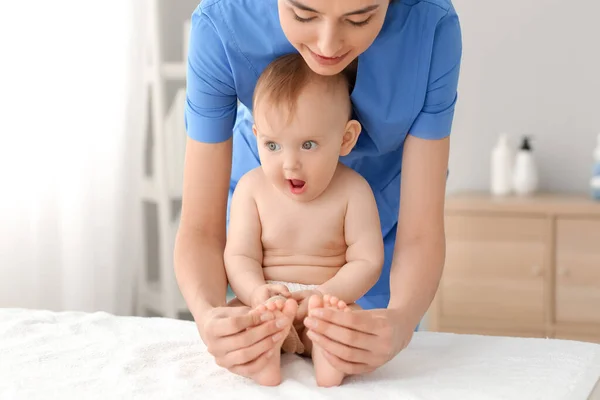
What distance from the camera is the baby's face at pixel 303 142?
54.0 inches

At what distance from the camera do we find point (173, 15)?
352 centimetres

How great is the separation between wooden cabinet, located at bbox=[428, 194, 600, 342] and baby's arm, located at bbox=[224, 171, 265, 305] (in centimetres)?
165

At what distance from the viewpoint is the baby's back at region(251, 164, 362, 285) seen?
1435 millimetres

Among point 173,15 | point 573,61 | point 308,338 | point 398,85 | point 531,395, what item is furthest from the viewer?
point 173,15

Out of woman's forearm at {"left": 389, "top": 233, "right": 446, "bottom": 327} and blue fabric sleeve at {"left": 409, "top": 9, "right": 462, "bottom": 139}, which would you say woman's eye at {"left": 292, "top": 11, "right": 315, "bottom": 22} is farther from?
woman's forearm at {"left": 389, "top": 233, "right": 446, "bottom": 327}

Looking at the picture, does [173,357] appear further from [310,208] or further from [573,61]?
[573,61]

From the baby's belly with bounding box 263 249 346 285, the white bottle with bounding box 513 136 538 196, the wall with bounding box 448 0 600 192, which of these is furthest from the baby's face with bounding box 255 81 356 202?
the wall with bounding box 448 0 600 192

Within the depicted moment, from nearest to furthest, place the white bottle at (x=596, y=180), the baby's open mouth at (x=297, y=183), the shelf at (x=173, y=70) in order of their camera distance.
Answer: the baby's open mouth at (x=297, y=183) < the white bottle at (x=596, y=180) < the shelf at (x=173, y=70)

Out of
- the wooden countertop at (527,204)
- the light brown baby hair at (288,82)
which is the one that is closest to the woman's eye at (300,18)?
the light brown baby hair at (288,82)

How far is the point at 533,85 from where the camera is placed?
334 centimetres

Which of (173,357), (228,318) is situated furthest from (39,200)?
(228,318)

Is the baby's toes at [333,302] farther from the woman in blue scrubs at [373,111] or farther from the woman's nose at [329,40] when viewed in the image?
the woman's nose at [329,40]

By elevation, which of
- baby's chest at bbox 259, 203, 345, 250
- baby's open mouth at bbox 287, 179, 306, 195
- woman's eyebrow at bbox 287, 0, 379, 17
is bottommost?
baby's chest at bbox 259, 203, 345, 250

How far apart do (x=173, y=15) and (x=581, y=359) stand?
2.56m
